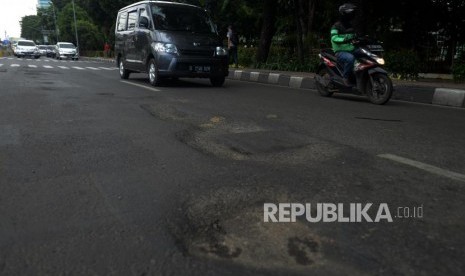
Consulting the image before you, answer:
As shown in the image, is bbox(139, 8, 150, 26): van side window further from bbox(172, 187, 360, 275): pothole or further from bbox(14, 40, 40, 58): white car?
bbox(14, 40, 40, 58): white car

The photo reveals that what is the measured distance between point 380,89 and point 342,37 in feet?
3.89

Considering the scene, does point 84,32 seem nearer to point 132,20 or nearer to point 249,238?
point 132,20

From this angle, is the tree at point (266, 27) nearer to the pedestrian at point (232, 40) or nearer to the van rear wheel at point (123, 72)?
the pedestrian at point (232, 40)

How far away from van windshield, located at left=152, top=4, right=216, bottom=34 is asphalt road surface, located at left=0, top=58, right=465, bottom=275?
5362 millimetres

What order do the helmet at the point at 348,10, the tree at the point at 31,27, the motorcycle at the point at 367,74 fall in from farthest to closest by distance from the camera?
the tree at the point at 31,27 → the helmet at the point at 348,10 → the motorcycle at the point at 367,74

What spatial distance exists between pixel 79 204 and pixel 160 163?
40.3 inches

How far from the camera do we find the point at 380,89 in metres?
8.08

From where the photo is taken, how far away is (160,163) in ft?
12.7

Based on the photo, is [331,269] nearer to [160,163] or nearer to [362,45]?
[160,163]

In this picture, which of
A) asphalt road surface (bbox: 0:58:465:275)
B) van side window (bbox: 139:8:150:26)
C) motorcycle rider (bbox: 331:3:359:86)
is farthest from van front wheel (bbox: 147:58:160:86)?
asphalt road surface (bbox: 0:58:465:275)

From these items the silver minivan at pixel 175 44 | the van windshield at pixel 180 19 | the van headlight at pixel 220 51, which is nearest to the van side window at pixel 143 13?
the silver minivan at pixel 175 44

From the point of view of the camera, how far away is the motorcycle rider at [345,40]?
8.19m

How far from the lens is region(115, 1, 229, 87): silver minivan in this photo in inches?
412

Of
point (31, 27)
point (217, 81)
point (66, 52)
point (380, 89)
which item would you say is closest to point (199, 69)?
point (217, 81)
